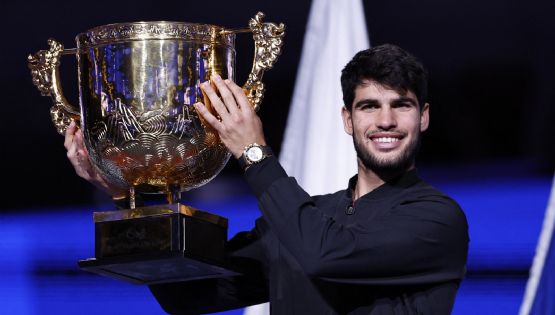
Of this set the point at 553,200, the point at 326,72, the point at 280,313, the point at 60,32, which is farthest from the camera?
the point at 60,32

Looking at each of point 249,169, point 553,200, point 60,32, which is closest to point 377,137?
point 249,169

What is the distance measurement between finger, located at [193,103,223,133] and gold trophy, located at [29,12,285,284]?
0.09 ft

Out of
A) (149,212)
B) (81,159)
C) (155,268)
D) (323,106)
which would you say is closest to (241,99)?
(149,212)

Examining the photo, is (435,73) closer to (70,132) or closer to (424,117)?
(424,117)

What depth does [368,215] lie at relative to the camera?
2.30 m

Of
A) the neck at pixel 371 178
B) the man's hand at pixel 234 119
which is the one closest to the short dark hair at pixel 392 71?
the neck at pixel 371 178

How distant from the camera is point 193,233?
2.27 m

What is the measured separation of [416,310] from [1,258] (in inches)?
71.7

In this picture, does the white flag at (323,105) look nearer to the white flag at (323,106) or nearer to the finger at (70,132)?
the white flag at (323,106)

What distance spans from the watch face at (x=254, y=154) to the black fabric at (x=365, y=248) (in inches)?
0.6

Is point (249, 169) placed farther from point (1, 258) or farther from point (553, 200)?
point (1, 258)

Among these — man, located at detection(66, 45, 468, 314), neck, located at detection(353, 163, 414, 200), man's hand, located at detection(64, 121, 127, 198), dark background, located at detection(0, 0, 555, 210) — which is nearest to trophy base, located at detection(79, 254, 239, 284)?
man, located at detection(66, 45, 468, 314)

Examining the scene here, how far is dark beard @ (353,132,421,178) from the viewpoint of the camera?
7.55 feet

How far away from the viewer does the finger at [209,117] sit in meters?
2.23
